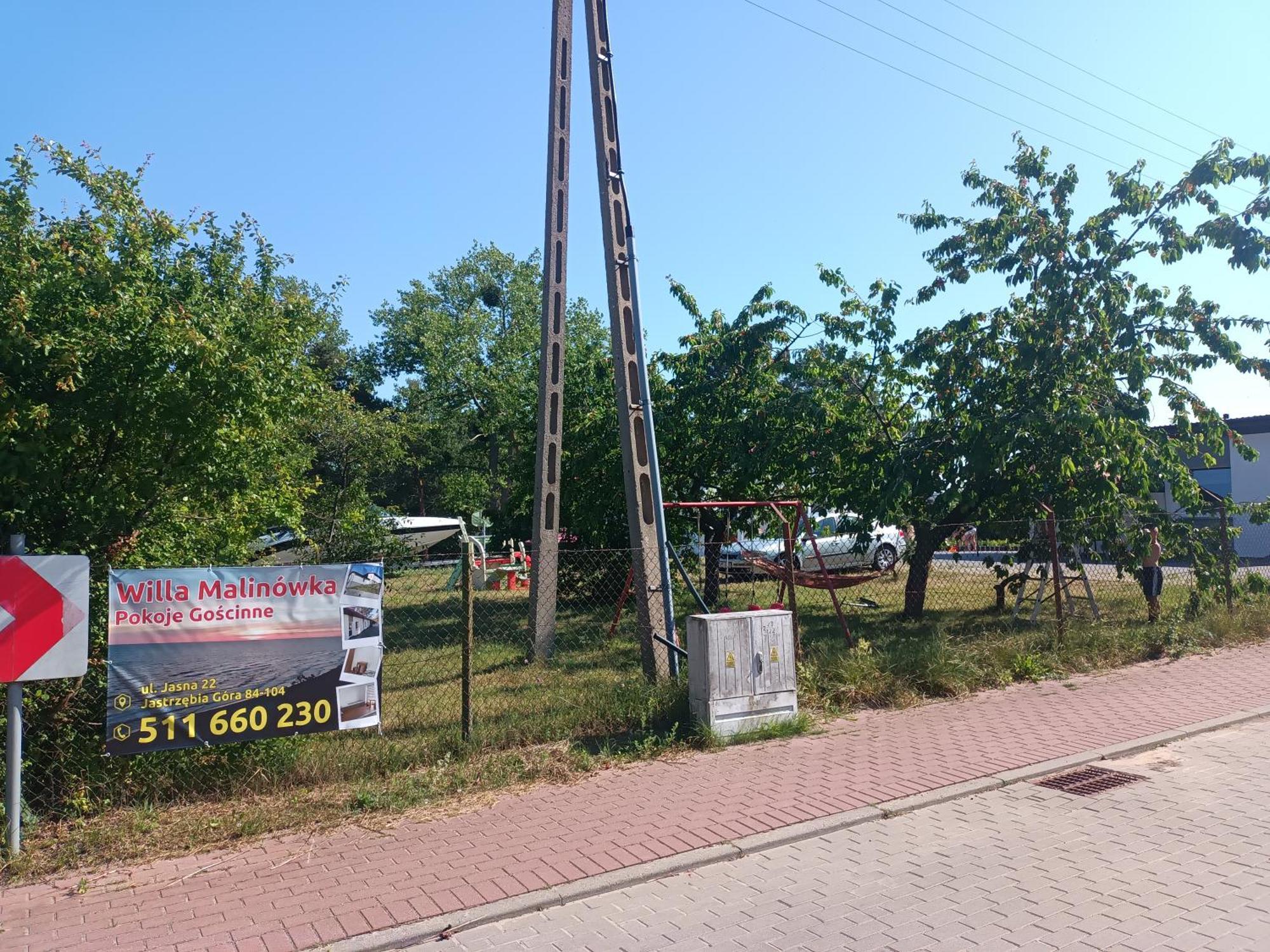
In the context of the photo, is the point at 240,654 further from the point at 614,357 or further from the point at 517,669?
the point at 517,669

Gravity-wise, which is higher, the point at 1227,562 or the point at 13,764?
the point at 1227,562

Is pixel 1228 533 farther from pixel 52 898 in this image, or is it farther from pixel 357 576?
pixel 52 898

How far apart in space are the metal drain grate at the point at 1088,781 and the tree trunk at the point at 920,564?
7308 millimetres

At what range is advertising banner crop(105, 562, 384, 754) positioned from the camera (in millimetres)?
5949

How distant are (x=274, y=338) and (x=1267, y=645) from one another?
12905 mm

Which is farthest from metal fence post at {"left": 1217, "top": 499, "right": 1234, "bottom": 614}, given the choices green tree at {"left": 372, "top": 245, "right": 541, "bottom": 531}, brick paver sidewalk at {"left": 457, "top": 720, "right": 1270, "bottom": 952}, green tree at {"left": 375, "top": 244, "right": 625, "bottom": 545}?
green tree at {"left": 372, "top": 245, "right": 541, "bottom": 531}

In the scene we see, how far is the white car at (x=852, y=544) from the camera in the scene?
14.4m

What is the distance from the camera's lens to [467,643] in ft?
23.7

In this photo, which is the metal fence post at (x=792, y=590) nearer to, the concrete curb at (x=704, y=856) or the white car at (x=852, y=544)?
the concrete curb at (x=704, y=856)

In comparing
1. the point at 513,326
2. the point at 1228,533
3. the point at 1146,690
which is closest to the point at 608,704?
the point at 1146,690

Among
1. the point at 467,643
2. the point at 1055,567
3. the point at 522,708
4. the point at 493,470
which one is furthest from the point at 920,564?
the point at 493,470

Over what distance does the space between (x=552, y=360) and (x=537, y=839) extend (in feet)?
24.4

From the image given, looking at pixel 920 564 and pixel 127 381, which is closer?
pixel 127 381

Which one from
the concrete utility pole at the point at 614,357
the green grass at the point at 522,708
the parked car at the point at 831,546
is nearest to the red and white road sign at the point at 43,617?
the green grass at the point at 522,708
